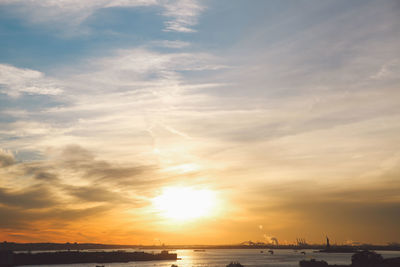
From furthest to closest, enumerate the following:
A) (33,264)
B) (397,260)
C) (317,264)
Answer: (33,264), (317,264), (397,260)

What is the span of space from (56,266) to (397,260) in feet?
560

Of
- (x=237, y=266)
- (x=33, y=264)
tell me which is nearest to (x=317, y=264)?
(x=237, y=266)

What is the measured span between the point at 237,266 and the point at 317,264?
32.5 meters

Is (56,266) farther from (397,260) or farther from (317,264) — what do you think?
A: (397,260)

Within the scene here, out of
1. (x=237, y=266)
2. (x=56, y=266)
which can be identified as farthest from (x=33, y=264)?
(x=237, y=266)

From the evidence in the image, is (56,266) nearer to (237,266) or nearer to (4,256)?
(4,256)

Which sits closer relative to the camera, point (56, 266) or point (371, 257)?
point (371, 257)

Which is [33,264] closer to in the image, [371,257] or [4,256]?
[4,256]

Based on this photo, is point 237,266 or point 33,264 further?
point 33,264

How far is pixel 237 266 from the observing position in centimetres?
15138

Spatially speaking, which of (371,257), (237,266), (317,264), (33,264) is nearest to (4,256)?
(33,264)

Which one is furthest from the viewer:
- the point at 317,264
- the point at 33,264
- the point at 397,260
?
the point at 33,264

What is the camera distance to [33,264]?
652 ft

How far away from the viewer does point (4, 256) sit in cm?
15162
